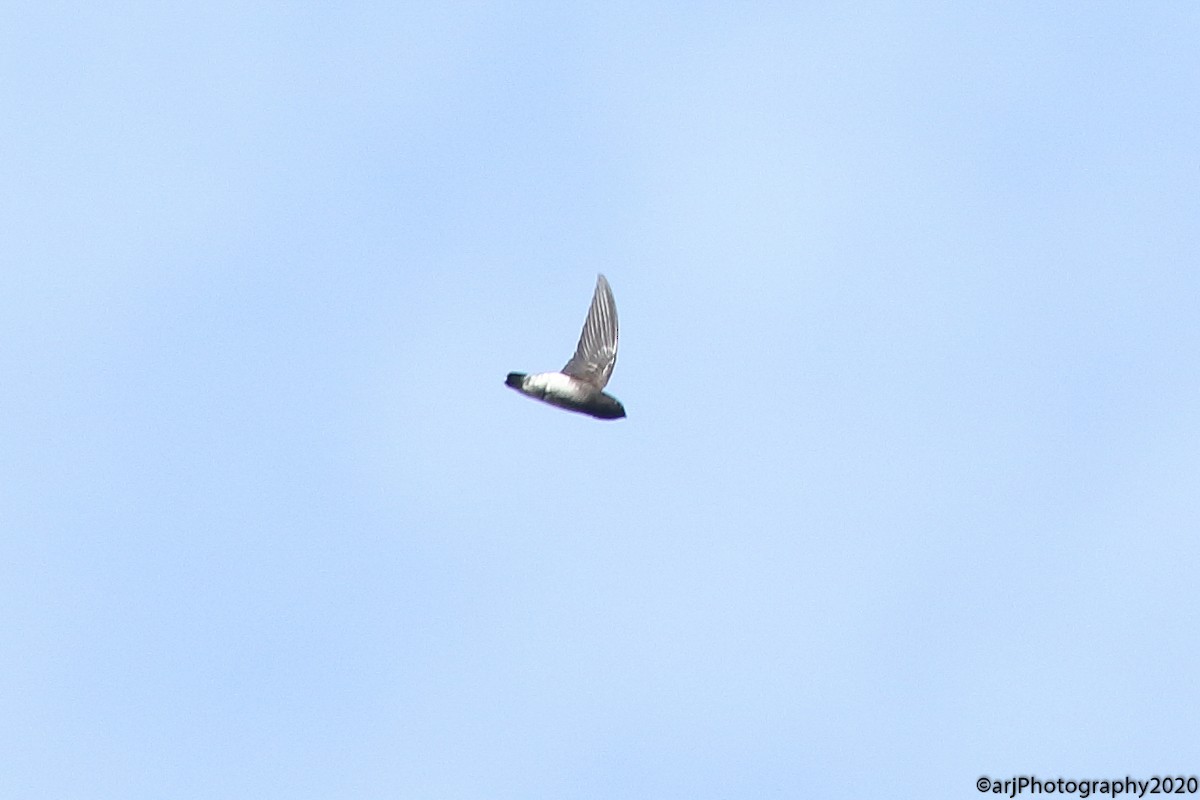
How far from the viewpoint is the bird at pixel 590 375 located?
39656 mm

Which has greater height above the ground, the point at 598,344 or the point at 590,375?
the point at 598,344

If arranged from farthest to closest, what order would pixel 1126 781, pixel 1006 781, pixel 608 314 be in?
1. pixel 608 314
2. pixel 1006 781
3. pixel 1126 781

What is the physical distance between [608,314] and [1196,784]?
1880 centimetres

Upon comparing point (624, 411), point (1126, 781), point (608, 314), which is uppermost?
point (608, 314)

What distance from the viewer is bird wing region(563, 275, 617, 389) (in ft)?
134

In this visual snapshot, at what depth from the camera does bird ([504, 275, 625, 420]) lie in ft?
130

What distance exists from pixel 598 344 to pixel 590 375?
3.46ft

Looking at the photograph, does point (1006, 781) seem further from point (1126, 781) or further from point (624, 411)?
point (624, 411)

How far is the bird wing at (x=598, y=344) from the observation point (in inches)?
1607

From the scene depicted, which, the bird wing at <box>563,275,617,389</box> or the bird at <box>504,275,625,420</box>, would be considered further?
the bird wing at <box>563,275,617,389</box>

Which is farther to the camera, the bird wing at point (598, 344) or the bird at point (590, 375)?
the bird wing at point (598, 344)

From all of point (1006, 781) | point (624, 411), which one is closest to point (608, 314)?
point (624, 411)

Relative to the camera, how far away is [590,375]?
4075 cm

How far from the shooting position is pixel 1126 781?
35406 millimetres
